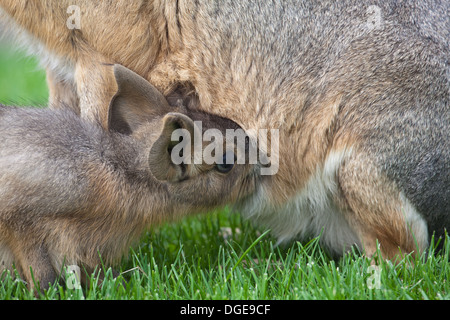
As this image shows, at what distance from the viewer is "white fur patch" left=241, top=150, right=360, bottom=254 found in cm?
431

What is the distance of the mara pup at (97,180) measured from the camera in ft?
12.0

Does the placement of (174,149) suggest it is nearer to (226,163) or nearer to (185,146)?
(185,146)

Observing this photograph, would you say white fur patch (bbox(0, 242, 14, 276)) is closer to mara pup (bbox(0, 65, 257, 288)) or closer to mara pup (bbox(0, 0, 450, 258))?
mara pup (bbox(0, 65, 257, 288))

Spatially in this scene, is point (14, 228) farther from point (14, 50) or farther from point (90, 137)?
point (14, 50)

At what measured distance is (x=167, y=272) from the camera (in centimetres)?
425

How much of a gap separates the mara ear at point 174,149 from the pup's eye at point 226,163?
22cm

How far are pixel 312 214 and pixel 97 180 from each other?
1525mm

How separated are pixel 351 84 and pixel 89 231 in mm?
1841

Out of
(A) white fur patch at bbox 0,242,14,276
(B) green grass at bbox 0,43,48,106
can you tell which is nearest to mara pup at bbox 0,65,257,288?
(A) white fur patch at bbox 0,242,14,276

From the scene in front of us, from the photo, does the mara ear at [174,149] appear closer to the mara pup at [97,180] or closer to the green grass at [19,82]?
the mara pup at [97,180]

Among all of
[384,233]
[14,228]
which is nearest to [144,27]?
[14,228]

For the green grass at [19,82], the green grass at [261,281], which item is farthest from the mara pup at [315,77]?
the green grass at [19,82]

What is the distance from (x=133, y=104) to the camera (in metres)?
4.14

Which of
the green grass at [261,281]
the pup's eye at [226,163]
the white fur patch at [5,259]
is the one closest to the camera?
the green grass at [261,281]
